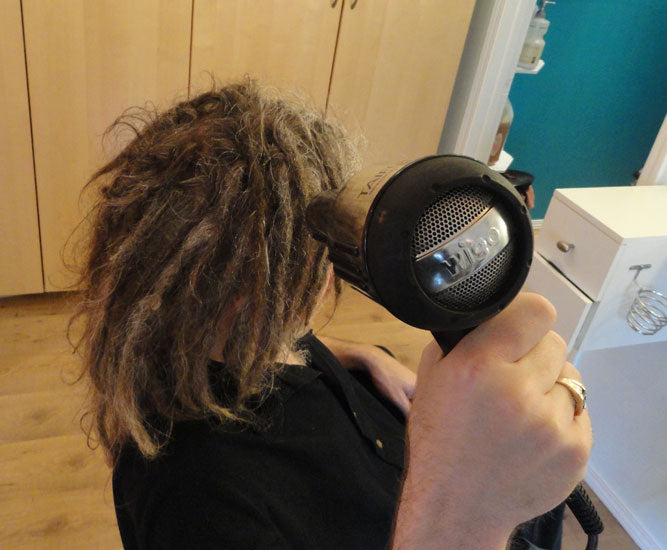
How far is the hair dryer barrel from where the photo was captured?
0.39m

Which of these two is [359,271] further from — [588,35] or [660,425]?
[588,35]

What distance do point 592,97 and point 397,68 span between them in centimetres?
135

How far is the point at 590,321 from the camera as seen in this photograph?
1.20 m

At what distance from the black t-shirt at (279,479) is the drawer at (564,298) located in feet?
1.68

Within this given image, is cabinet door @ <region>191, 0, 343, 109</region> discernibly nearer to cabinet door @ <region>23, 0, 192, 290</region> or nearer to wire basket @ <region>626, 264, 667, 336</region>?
cabinet door @ <region>23, 0, 192, 290</region>

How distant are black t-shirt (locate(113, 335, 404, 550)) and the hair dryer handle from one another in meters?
0.31

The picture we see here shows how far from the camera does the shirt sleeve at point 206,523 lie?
619mm

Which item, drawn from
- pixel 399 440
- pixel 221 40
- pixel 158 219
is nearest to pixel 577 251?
pixel 399 440

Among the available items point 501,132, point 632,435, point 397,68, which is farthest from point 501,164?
point 632,435

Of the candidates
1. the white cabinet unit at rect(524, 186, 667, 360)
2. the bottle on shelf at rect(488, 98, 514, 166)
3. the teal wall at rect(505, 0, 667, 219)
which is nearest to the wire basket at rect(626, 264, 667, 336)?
the white cabinet unit at rect(524, 186, 667, 360)

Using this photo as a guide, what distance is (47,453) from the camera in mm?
1593

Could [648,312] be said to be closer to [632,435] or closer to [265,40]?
[632,435]

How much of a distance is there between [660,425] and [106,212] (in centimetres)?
144

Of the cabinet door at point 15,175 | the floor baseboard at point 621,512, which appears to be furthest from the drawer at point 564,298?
the cabinet door at point 15,175
